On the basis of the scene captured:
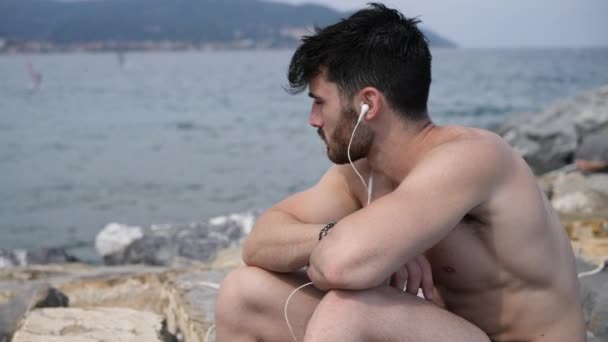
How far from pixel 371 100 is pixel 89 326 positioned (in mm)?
2020

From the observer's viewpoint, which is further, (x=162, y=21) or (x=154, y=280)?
(x=162, y=21)

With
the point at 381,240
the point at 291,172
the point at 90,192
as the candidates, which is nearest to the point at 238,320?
the point at 381,240

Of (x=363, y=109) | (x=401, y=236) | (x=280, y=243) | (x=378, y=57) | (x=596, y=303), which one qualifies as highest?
(x=378, y=57)

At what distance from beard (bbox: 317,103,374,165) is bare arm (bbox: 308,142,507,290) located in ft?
1.15

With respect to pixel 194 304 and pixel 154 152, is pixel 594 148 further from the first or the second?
pixel 154 152

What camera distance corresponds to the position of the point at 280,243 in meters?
2.86

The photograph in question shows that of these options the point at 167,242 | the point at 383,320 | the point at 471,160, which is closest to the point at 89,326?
the point at 383,320

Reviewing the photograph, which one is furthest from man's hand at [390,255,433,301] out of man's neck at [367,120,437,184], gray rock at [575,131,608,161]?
gray rock at [575,131,608,161]

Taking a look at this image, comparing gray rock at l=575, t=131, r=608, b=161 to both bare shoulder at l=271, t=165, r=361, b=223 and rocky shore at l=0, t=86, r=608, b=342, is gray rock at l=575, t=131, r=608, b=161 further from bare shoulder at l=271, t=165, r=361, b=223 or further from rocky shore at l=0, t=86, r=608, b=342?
bare shoulder at l=271, t=165, r=361, b=223

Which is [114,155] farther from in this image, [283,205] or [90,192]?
[283,205]

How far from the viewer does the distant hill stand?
133 meters

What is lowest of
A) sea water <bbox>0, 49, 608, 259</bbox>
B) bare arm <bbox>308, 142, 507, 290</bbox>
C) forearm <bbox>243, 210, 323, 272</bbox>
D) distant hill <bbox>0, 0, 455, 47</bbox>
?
distant hill <bbox>0, 0, 455, 47</bbox>

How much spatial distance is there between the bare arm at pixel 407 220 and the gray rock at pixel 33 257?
19.4ft

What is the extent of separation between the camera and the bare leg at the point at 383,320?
235 cm
